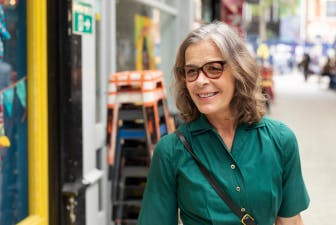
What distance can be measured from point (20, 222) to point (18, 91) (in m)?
0.70

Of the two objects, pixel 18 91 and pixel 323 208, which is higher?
pixel 18 91

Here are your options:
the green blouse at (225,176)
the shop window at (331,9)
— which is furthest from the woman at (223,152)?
the shop window at (331,9)

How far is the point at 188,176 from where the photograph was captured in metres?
1.87

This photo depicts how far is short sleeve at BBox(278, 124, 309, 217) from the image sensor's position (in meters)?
1.96

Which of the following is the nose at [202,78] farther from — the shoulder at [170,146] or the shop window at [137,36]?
the shop window at [137,36]

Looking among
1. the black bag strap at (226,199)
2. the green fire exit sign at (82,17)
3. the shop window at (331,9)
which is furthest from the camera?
the shop window at (331,9)

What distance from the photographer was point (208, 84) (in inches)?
75.2

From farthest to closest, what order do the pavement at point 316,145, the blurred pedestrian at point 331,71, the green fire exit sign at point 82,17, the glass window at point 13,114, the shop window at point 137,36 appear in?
the blurred pedestrian at point 331,71 < the pavement at point 316,145 < the shop window at point 137,36 < the green fire exit sign at point 82,17 < the glass window at point 13,114

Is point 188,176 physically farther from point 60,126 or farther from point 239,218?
point 60,126

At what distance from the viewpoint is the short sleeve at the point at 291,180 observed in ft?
6.43

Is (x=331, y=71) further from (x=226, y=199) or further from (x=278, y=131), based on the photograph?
(x=226, y=199)

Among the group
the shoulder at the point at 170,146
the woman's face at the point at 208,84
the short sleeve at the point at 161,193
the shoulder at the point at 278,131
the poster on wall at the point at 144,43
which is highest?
the poster on wall at the point at 144,43

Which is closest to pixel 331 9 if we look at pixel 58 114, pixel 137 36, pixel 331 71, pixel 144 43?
pixel 331 71

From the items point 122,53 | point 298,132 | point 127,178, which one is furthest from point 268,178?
point 298,132
